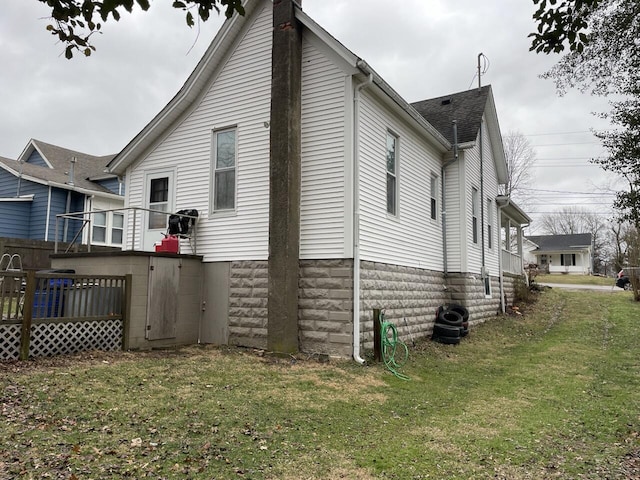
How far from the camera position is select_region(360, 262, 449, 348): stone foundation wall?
848 centimetres

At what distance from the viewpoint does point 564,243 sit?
52.4 m

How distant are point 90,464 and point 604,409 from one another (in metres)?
5.86

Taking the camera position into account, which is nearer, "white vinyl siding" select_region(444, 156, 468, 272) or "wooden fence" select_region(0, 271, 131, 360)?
"wooden fence" select_region(0, 271, 131, 360)

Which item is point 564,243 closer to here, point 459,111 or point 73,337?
point 459,111

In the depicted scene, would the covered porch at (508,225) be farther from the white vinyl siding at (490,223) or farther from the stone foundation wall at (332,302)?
the stone foundation wall at (332,302)

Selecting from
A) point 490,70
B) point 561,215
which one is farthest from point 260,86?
point 561,215

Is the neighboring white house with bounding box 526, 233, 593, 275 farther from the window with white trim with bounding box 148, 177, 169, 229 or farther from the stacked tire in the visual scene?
the window with white trim with bounding box 148, 177, 169, 229

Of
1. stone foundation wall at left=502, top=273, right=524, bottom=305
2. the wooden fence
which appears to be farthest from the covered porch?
the wooden fence

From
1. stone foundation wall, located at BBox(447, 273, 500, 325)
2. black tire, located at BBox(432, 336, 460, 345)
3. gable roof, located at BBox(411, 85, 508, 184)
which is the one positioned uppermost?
gable roof, located at BBox(411, 85, 508, 184)

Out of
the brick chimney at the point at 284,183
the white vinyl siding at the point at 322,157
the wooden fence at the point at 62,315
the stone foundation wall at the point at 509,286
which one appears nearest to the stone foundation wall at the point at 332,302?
the brick chimney at the point at 284,183

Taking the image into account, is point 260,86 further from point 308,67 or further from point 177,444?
point 177,444

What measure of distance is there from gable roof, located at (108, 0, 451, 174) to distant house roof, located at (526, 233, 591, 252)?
153 feet

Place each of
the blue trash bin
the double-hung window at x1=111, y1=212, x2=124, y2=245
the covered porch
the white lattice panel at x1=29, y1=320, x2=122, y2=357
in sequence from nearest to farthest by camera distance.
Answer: the white lattice panel at x1=29, y1=320, x2=122, y2=357 → the blue trash bin → the covered porch → the double-hung window at x1=111, y1=212, x2=124, y2=245

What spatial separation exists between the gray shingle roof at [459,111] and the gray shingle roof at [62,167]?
517 inches
